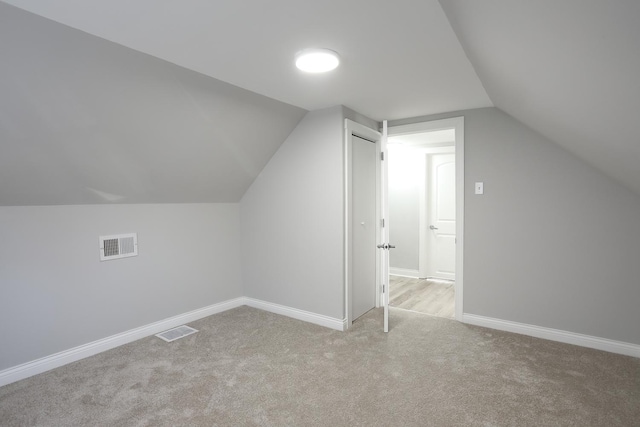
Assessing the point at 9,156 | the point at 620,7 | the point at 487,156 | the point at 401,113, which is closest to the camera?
the point at 620,7

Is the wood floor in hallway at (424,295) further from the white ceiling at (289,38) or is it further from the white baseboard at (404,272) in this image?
the white ceiling at (289,38)

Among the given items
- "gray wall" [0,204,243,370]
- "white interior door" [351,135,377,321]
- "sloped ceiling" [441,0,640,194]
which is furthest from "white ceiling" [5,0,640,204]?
"white interior door" [351,135,377,321]

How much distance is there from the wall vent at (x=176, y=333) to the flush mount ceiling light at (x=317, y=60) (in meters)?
2.64

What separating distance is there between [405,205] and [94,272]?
448cm

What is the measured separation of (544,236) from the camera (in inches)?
123

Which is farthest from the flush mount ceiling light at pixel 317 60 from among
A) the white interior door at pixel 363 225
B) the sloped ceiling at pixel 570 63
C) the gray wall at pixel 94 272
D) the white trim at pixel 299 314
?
the white trim at pixel 299 314

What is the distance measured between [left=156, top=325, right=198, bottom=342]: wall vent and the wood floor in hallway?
236cm

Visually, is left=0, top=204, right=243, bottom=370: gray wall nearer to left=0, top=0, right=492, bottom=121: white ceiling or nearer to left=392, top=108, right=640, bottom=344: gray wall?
left=0, top=0, right=492, bottom=121: white ceiling

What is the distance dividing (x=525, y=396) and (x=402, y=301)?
7.24 ft

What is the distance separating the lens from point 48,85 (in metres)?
2.01

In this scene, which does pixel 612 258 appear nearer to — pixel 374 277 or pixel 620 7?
pixel 374 277

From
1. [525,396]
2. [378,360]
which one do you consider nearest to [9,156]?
[378,360]

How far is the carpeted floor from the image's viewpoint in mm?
2070

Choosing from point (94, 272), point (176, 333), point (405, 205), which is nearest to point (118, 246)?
point (94, 272)
